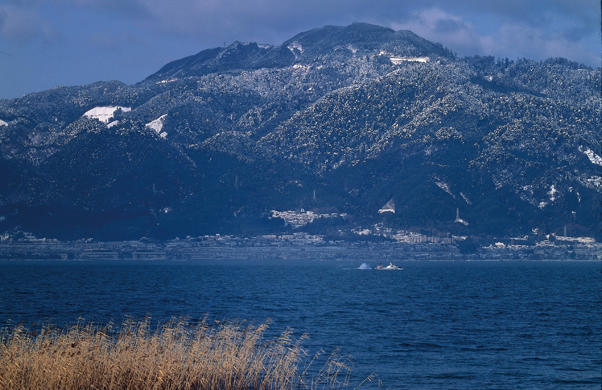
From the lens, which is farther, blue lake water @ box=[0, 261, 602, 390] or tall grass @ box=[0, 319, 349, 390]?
blue lake water @ box=[0, 261, 602, 390]

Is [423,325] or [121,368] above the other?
[121,368]

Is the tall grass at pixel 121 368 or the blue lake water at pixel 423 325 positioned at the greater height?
the tall grass at pixel 121 368

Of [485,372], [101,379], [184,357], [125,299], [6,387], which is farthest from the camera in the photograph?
[125,299]

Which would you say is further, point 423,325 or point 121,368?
point 423,325

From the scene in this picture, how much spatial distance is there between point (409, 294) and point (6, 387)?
117988 millimetres

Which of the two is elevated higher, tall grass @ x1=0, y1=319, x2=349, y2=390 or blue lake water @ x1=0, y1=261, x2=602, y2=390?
tall grass @ x1=0, y1=319, x2=349, y2=390

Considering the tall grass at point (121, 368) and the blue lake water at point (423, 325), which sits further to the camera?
the blue lake water at point (423, 325)

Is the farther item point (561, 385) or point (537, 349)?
point (537, 349)

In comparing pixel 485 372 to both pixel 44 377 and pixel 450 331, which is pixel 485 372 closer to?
pixel 450 331

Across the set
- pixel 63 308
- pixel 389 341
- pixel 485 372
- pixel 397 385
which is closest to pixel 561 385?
pixel 485 372

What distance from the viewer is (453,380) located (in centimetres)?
4653

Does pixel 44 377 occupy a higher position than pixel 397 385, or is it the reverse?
pixel 44 377

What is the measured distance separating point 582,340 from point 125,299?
78.4 metres

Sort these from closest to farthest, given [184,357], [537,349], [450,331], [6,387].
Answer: [6,387]
[184,357]
[537,349]
[450,331]
